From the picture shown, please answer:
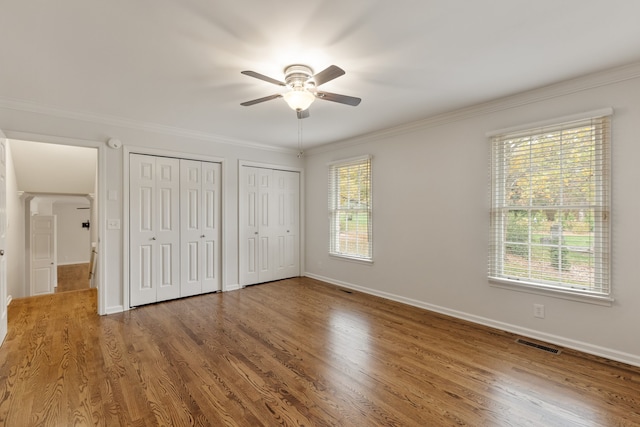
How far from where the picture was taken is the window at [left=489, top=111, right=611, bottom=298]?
2.66m

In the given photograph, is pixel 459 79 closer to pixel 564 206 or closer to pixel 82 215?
pixel 564 206

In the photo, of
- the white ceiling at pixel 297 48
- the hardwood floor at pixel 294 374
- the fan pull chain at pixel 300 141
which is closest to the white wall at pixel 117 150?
the white ceiling at pixel 297 48

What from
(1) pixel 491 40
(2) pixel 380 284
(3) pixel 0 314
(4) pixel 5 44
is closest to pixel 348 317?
(2) pixel 380 284

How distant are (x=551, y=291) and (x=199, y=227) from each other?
4502mm

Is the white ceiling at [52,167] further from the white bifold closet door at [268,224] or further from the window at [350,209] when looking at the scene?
the window at [350,209]

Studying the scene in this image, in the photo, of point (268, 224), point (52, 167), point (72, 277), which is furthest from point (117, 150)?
point (72, 277)

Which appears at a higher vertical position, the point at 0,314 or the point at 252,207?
the point at 252,207

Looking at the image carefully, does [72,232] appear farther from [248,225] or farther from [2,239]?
[2,239]

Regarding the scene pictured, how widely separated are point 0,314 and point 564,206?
549 centimetres

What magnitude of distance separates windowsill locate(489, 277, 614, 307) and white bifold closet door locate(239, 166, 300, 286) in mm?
3508

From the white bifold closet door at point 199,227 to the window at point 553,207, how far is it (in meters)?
3.90

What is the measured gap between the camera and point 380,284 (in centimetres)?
454

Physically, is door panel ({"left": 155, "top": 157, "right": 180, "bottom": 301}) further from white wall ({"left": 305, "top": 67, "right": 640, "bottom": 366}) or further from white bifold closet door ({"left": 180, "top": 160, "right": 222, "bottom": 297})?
white wall ({"left": 305, "top": 67, "right": 640, "bottom": 366})

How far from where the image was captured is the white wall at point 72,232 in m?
9.91
